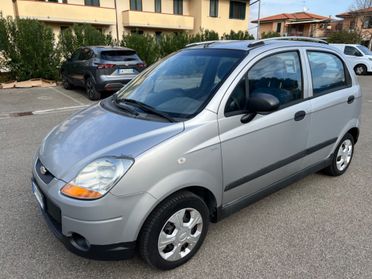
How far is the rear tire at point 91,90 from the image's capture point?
965 cm

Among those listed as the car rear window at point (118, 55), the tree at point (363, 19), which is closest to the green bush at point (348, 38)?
the tree at point (363, 19)

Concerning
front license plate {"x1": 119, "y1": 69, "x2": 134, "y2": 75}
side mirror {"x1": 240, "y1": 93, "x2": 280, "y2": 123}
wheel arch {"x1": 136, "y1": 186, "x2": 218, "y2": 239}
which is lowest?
wheel arch {"x1": 136, "y1": 186, "x2": 218, "y2": 239}

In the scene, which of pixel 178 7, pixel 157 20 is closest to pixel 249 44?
pixel 157 20

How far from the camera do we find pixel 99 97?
9844 millimetres

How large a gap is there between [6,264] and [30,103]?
25.7ft

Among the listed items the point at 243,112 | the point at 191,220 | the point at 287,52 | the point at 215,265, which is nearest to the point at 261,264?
the point at 215,265

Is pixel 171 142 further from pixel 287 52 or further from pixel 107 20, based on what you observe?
pixel 107 20

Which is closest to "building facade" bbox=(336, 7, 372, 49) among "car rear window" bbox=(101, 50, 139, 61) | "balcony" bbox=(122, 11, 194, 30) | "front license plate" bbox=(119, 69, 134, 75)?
"balcony" bbox=(122, 11, 194, 30)

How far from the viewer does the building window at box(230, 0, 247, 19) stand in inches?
1220

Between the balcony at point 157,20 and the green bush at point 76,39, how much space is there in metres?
10.9

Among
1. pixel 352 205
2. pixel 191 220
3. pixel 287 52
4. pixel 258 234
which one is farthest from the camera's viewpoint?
pixel 352 205

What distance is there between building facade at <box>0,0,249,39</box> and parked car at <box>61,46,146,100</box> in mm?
12727

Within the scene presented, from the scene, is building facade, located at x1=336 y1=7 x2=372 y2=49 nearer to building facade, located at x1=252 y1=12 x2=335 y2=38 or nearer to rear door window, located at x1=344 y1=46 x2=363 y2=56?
building facade, located at x1=252 y1=12 x2=335 y2=38

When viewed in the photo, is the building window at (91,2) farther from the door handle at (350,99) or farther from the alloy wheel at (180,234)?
the alloy wheel at (180,234)
